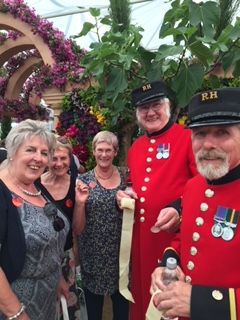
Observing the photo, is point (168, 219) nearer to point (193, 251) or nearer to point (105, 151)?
point (193, 251)

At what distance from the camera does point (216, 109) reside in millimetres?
1277

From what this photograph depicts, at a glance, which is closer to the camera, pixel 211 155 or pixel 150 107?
pixel 211 155

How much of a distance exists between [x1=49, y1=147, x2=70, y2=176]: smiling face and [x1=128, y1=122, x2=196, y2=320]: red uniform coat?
0.48 m

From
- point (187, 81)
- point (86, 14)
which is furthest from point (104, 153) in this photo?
point (86, 14)

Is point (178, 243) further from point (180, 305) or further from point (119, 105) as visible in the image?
point (119, 105)

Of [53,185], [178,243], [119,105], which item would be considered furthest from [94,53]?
[178,243]

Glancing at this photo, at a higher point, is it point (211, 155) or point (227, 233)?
point (211, 155)

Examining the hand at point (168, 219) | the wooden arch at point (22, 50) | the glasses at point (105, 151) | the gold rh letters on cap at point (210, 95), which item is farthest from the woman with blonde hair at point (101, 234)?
the wooden arch at point (22, 50)

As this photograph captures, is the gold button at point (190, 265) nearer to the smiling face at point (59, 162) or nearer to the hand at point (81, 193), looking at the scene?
the hand at point (81, 193)

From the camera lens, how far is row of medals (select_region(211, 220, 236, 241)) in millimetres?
1268

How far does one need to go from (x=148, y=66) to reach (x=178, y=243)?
141 cm

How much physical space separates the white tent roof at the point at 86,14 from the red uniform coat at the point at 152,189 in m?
6.49

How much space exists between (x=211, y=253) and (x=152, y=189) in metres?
0.91

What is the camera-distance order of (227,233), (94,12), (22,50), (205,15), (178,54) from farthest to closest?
1. (22,50)
2. (94,12)
3. (205,15)
4. (178,54)
5. (227,233)
